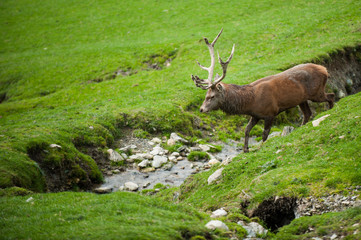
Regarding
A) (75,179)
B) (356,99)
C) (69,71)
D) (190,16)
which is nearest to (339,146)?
(356,99)

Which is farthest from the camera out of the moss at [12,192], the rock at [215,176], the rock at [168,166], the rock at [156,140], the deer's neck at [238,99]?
the rock at [156,140]

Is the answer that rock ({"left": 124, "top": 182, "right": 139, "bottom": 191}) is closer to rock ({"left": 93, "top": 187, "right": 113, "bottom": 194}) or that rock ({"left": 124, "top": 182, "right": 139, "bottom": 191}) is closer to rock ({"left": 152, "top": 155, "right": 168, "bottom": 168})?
rock ({"left": 93, "top": 187, "right": 113, "bottom": 194})

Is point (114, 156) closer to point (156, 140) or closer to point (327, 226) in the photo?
point (156, 140)

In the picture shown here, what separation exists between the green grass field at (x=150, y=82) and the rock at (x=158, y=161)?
2539 mm

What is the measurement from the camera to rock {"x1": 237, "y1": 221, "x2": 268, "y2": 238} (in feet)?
26.8

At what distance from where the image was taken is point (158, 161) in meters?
16.7

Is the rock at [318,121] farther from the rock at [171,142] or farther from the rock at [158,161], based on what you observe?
the rock at [171,142]

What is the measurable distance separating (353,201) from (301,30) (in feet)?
83.7

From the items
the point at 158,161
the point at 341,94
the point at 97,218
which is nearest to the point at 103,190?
the point at 158,161

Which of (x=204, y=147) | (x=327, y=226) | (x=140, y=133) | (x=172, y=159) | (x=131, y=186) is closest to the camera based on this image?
(x=327, y=226)

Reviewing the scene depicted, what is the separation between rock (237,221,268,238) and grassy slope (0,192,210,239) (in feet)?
3.55

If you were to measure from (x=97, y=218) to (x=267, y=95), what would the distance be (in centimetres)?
928

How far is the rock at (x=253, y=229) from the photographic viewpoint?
8164 mm

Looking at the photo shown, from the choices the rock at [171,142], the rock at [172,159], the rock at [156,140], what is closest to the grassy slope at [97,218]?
the rock at [172,159]
